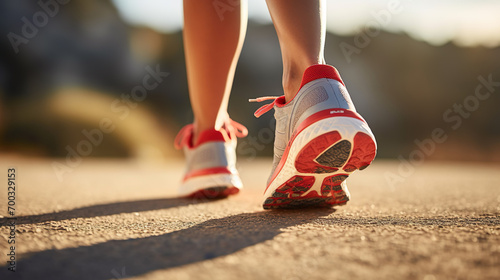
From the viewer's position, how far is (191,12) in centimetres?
92

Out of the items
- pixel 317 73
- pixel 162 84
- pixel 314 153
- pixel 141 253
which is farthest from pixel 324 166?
pixel 162 84

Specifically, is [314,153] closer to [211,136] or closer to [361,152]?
[361,152]

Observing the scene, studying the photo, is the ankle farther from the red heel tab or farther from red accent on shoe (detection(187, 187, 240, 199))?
red accent on shoe (detection(187, 187, 240, 199))

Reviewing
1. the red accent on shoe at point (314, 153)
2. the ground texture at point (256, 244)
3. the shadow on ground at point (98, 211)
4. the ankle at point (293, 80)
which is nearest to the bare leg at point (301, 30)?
the ankle at point (293, 80)

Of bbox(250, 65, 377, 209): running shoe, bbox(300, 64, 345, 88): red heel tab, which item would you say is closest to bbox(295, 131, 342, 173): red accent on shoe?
bbox(250, 65, 377, 209): running shoe

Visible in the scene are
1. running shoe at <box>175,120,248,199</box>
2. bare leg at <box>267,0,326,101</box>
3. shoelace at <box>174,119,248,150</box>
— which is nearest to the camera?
bare leg at <box>267,0,326,101</box>

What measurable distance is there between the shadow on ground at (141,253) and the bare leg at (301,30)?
297 mm

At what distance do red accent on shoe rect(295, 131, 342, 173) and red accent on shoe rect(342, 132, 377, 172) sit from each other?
0.08 ft

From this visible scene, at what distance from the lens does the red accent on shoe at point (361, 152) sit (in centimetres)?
55

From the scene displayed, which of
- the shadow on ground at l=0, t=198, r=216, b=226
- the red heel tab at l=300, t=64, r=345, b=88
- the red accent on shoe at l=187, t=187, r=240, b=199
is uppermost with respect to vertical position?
the red heel tab at l=300, t=64, r=345, b=88

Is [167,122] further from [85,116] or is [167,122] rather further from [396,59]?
[396,59]

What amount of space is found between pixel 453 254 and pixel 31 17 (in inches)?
302

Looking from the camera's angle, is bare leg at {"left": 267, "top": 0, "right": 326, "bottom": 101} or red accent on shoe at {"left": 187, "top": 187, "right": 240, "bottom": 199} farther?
red accent on shoe at {"left": 187, "top": 187, "right": 240, "bottom": 199}

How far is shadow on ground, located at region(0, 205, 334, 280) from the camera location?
1.20 ft
